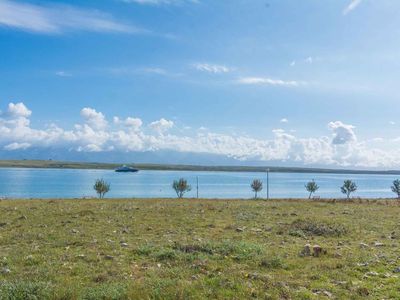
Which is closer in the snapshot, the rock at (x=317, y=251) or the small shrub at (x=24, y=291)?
the small shrub at (x=24, y=291)

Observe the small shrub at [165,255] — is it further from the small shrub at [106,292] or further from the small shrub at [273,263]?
the small shrub at [106,292]

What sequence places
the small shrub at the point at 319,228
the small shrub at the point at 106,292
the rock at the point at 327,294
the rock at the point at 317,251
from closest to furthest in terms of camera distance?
the small shrub at the point at 106,292 → the rock at the point at 327,294 → the rock at the point at 317,251 → the small shrub at the point at 319,228

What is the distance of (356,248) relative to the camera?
15578mm

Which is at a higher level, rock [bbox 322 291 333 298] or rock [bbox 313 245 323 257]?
rock [bbox 313 245 323 257]

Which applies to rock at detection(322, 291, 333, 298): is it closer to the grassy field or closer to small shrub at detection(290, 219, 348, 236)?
the grassy field

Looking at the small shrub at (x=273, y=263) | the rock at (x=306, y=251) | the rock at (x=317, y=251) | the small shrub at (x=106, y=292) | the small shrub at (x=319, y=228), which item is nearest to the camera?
the small shrub at (x=106, y=292)

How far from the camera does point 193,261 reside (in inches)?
496

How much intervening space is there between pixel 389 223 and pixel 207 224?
10.7m

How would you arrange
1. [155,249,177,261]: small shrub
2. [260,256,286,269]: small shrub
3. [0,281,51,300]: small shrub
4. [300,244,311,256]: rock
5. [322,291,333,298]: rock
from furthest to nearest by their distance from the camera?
[300,244,311,256]: rock → [155,249,177,261]: small shrub → [260,256,286,269]: small shrub → [322,291,333,298]: rock → [0,281,51,300]: small shrub

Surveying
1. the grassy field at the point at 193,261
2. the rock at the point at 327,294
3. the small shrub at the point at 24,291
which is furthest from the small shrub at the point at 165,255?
the rock at the point at 327,294

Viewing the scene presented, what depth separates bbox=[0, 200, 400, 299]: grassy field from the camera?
9578mm

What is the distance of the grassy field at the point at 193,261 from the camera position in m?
9.58

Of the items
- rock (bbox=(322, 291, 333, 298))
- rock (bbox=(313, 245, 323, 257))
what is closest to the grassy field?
rock (bbox=(322, 291, 333, 298))

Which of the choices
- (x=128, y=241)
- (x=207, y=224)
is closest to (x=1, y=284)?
(x=128, y=241)
